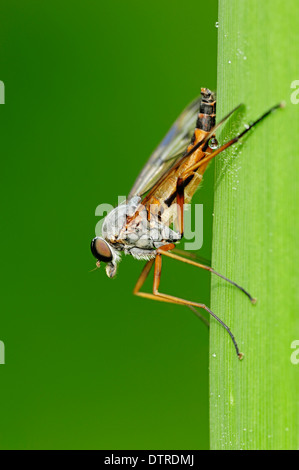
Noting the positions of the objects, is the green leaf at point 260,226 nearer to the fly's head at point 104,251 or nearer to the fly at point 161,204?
the fly at point 161,204

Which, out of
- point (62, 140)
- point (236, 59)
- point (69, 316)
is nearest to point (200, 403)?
point (69, 316)

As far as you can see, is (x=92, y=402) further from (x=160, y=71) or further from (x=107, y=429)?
(x=160, y=71)

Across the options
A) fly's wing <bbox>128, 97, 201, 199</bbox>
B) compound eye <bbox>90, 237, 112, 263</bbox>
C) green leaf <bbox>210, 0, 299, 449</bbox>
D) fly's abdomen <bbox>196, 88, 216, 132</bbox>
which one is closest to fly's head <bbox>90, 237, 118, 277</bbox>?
compound eye <bbox>90, 237, 112, 263</bbox>

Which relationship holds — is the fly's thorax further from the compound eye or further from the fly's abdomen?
the fly's abdomen

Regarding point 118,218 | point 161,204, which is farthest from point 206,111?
point 118,218

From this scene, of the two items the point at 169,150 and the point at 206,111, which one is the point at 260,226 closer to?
the point at 206,111

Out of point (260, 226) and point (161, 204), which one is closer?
point (260, 226)

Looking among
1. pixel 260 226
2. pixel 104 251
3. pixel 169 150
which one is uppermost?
pixel 169 150
